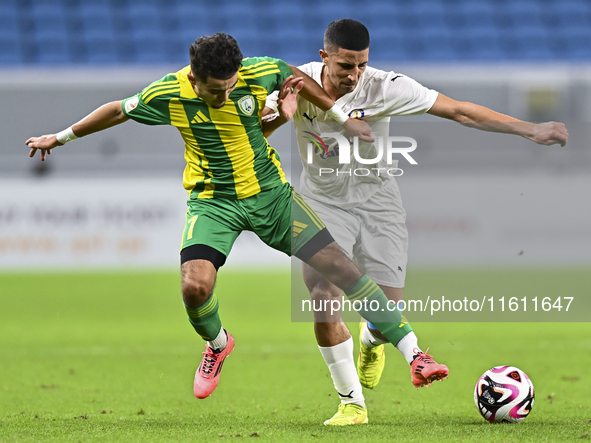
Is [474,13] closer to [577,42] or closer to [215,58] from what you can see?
[577,42]

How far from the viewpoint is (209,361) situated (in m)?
4.73

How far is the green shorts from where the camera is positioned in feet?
14.6

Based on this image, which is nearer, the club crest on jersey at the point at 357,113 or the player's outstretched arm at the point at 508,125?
the player's outstretched arm at the point at 508,125

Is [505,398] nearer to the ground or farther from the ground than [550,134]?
nearer to the ground

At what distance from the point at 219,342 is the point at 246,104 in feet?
4.68

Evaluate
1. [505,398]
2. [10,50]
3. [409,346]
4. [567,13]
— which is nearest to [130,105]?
[409,346]

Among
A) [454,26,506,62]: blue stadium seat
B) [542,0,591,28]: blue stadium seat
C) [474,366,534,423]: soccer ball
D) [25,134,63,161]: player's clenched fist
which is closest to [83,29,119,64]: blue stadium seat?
[454,26,506,62]: blue stadium seat

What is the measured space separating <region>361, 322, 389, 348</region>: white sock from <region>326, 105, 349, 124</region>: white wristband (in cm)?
147

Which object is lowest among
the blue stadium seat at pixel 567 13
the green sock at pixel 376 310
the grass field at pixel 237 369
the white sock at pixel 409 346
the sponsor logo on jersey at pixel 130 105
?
the grass field at pixel 237 369

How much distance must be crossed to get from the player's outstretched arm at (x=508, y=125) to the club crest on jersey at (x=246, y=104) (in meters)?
1.25

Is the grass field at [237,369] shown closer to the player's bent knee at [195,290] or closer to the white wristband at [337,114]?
the player's bent knee at [195,290]

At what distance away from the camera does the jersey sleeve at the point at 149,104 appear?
4.39 m

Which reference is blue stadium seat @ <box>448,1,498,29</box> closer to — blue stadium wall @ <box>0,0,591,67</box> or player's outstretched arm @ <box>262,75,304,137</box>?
blue stadium wall @ <box>0,0,591,67</box>

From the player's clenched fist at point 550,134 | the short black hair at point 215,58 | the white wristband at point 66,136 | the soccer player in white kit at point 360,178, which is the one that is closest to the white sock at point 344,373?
the soccer player in white kit at point 360,178
